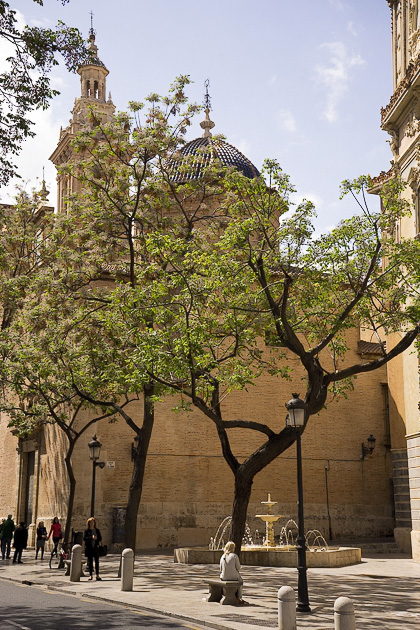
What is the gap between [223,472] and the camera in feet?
107

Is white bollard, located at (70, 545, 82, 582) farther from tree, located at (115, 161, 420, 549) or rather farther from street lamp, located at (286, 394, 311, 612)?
street lamp, located at (286, 394, 311, 612)

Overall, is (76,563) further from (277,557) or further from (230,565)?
(277,557)

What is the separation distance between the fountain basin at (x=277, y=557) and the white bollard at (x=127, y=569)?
6754mm

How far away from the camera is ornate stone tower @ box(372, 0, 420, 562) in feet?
75.9

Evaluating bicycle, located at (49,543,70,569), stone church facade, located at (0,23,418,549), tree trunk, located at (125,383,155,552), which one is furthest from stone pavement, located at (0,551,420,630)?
stone church facade, located at (0,23,418,549)

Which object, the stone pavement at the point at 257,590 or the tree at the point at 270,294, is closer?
the stone pavement at the point at 257,590

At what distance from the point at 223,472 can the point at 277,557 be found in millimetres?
9940

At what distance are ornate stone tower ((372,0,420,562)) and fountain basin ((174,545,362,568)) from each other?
7.23ft

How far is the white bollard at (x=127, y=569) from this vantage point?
1598 cm

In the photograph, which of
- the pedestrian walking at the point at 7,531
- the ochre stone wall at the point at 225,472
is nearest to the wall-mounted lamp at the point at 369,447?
the ochre stone wall at the point at 225,472

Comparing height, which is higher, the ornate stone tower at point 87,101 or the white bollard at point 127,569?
the ornate stone tower at point 87,101

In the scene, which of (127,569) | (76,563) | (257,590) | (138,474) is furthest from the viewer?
(138,474)

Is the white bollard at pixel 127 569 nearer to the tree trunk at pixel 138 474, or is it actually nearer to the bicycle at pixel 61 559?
the tree trunk at pixel 138 474

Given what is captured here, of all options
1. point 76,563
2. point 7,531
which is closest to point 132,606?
point 76,563
